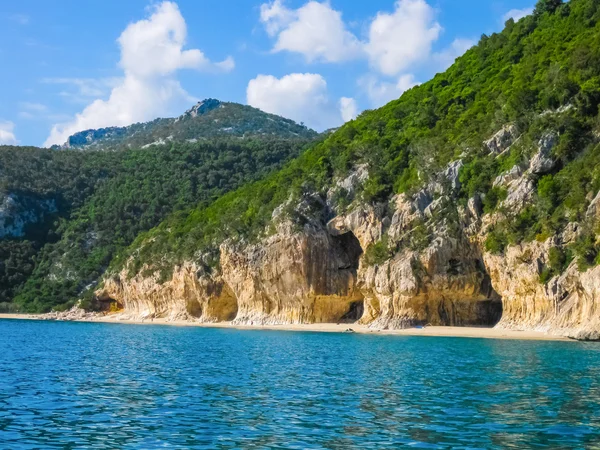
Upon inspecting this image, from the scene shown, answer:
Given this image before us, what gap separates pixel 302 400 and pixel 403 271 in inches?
1705

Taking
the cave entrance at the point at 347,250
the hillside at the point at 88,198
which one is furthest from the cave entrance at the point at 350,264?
the hillside at the point at 88,198

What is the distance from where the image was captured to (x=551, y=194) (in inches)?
2158

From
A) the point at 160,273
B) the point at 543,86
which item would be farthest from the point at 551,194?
the point at 160,273

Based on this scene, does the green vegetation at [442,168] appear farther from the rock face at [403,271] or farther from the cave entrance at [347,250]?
the cave entrance at [347,250]

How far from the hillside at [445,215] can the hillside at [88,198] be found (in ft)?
105

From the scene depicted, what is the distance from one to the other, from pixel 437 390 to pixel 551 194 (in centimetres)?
3535

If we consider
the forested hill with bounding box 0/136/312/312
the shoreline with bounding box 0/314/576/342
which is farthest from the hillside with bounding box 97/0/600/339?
the forested hill with bounding box 0/136/312/312

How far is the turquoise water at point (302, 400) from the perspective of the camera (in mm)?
15977

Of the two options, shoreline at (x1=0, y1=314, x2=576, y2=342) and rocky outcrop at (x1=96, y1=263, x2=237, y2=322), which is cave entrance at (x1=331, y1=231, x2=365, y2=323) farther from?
rocky outcrop at (x1=96, y1=263, x2=237, y2=322)

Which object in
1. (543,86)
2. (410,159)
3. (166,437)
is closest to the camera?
(166,437)

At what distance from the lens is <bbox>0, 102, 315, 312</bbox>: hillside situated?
122562mm

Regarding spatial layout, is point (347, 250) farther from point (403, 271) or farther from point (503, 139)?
point (503, 139)

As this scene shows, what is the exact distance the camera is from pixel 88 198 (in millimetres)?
143750

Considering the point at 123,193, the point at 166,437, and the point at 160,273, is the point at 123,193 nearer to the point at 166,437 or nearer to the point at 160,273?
the point at 160,273
